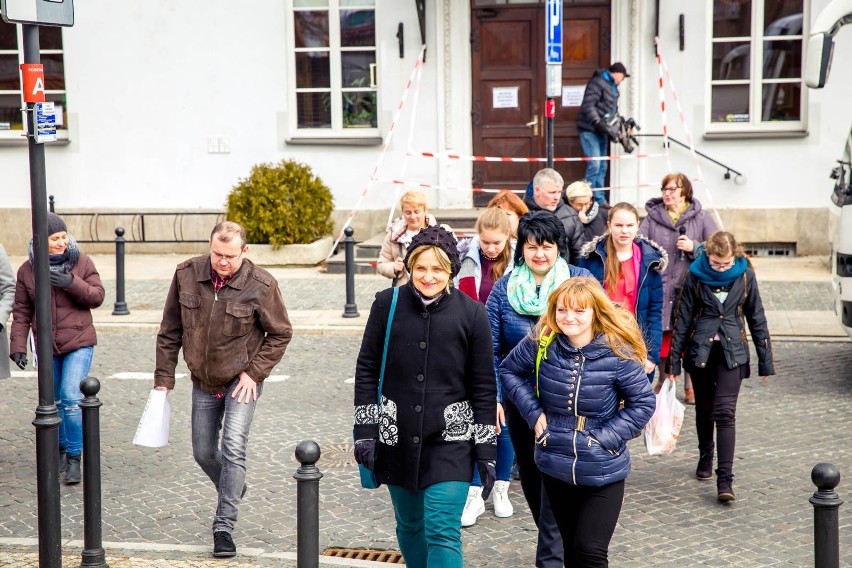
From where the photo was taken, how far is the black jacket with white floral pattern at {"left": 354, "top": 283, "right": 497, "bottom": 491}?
5285 millimetres

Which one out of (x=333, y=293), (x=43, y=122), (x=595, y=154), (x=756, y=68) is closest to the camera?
(x=43, y=122)

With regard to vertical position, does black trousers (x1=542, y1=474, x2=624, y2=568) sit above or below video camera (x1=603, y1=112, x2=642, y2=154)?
below

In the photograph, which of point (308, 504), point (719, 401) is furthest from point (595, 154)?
point (308, 504)

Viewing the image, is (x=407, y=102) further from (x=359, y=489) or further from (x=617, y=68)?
(x=359, y=489)

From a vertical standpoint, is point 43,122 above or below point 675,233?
above

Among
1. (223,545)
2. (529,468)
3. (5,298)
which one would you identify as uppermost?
(5,298)

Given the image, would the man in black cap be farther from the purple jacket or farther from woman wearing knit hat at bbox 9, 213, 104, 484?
woman wearing knit hat at bbox 9, 213, 104, 484

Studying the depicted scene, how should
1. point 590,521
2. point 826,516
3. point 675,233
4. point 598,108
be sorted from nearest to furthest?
point 826,516
point 590,521
point 675,233
point 598,108

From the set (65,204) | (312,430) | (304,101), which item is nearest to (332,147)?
(304,101)

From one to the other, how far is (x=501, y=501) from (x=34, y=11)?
352 centimetres

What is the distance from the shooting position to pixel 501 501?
7.01 meters

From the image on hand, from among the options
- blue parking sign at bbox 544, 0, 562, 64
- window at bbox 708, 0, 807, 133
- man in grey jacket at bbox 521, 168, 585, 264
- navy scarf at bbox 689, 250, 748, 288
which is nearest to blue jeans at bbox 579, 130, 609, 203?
window at bbox 708, 0, 807, 133

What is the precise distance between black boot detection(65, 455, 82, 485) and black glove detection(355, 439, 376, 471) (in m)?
3.03

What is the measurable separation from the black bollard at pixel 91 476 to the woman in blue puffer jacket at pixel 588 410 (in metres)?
2.15
